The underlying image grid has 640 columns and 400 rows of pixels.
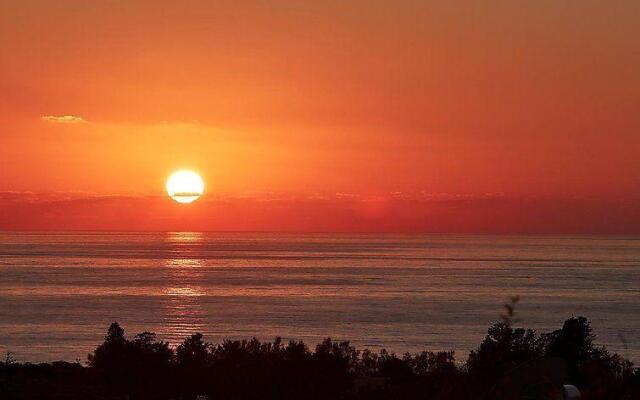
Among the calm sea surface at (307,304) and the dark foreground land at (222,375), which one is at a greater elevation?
the calm sea surface at (307,304)

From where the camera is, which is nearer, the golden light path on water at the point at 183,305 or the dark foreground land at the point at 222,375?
the dark foreground land at the point at 222,375

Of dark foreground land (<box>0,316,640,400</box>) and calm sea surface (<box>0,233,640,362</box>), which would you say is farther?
calm sea surface (<box>0,233,640,362</box>)

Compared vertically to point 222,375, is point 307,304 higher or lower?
higher

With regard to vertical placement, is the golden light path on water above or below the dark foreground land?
above

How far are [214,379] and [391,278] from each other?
412ft

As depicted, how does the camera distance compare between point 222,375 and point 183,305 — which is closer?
point 222,375

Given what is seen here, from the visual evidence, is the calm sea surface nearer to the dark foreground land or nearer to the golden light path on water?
the golden light path on water

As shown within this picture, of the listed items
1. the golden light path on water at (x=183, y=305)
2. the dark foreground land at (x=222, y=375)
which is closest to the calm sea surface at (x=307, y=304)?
the golden light path on water at (x=183, y=305)

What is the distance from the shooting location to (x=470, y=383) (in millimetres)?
11125

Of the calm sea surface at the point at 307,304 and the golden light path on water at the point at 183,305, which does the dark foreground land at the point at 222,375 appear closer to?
the calm sea surface at the point at 307,304

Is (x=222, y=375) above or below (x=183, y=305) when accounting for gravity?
below

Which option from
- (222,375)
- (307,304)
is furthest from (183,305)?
(222,375)

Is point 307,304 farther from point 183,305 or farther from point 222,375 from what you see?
point 222,375

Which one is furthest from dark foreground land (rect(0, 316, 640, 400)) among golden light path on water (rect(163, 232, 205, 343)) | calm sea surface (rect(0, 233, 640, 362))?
golden light path on water (rect(163, 232, 205, 343))
